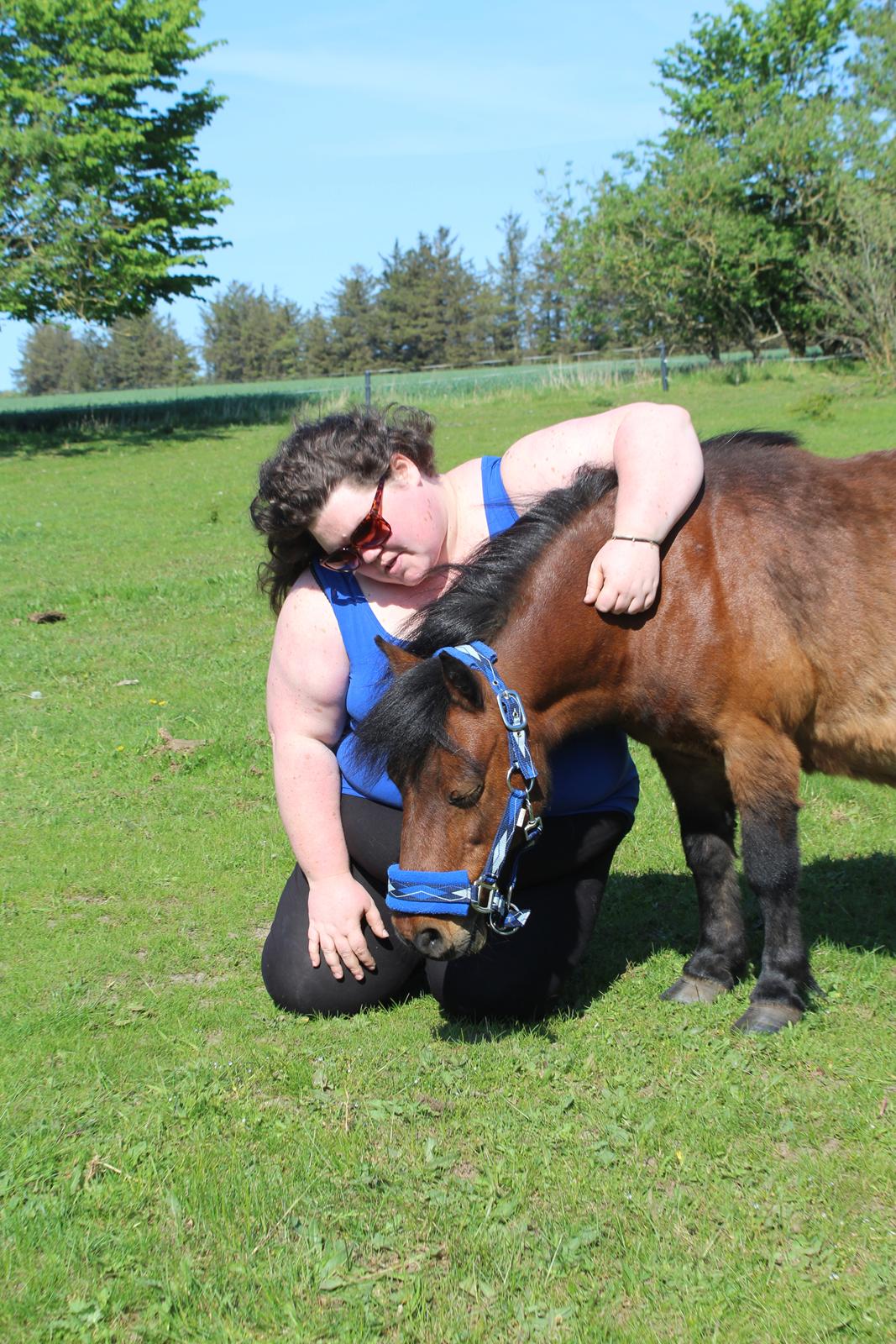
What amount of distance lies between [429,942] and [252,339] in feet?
290

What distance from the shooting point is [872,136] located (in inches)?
1332

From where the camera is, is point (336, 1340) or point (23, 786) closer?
point (336, 1340)

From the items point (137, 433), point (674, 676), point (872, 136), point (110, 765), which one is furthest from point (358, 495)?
point (872, 136)

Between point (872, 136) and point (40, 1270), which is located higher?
point (872, 136)

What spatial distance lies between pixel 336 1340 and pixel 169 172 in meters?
30.0

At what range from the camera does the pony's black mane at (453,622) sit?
2.93 metres

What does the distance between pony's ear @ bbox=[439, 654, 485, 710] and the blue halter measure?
5 centimetres

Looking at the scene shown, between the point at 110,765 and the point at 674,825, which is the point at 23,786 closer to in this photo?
the point at 110,765

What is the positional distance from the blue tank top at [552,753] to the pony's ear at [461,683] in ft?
1.60

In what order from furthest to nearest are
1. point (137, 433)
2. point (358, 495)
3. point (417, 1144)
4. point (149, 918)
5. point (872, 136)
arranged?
point (872, 136) < point (137, 433) < point (149, 918) < point (358, 495) < point (417, 1144)

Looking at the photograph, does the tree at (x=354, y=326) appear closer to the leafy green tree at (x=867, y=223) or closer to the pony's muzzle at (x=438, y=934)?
the leafy green tree at (x=867, y=223)

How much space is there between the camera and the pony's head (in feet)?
9.56

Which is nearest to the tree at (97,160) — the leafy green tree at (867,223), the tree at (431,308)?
the leafy green tree at (867,223)

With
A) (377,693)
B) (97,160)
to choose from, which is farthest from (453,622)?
(97,160)
